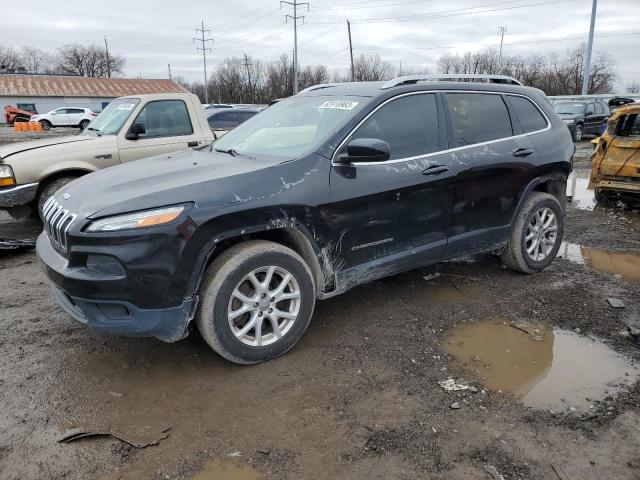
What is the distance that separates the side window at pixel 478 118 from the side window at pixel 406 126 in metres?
0.25

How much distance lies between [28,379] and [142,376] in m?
0.71

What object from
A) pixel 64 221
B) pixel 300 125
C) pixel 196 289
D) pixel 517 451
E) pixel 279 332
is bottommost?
pixel 517 451

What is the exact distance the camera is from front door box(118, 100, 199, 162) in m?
6.82

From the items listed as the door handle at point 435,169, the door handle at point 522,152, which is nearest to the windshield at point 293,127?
the door handle at point 435,169

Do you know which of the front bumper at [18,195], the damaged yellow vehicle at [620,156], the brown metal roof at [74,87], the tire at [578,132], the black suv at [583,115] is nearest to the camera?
the front bumper at [18,195]

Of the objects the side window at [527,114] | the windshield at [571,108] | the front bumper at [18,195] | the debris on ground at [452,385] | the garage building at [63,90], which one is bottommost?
the debris on ground at [452,385]

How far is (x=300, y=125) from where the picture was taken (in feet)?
13.2

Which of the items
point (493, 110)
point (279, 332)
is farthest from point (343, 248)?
point (493, 110)

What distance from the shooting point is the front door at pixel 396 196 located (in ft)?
11.6

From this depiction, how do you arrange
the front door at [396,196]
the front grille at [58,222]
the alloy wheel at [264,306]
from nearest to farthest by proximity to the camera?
the front grille at [58,222]
the alloy wheel at [264,306]
the front door at [396,196]

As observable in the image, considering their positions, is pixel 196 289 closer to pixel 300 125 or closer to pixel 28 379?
pixel 28 379

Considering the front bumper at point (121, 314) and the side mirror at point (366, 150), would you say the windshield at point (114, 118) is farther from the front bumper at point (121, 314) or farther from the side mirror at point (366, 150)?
the side mirror at point (366, 150)

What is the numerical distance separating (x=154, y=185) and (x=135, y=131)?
410cm

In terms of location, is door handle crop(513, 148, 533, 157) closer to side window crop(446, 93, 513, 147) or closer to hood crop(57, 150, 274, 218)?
side window crop(446, 93, 513, 147)
